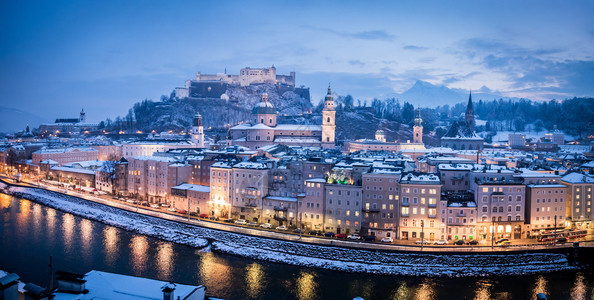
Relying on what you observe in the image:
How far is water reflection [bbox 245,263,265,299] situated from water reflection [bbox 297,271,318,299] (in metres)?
1.78

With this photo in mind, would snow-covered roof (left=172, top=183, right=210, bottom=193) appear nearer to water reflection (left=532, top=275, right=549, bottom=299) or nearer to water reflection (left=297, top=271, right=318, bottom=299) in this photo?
water reflection (left=297, top=271, right=318, bottom=299)

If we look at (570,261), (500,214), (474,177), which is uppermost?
(474,177)

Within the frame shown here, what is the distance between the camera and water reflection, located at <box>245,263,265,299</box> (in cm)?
2058

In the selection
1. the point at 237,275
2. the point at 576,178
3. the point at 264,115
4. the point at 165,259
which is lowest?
the point at 237,275

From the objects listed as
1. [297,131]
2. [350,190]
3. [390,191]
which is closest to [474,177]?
[390,191]

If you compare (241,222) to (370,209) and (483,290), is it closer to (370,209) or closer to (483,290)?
(370,209)

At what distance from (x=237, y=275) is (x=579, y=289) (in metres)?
16.3

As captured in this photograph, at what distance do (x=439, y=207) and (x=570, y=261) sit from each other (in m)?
7.25

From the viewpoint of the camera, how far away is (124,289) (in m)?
13.1

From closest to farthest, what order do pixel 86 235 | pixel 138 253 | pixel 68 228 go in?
pixel 138 253, pixel 86 235, pixel 68 228

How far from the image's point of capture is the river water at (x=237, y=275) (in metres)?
20.8

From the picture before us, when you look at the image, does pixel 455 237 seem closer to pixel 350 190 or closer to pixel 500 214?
pixel 500 214

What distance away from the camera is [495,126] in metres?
109

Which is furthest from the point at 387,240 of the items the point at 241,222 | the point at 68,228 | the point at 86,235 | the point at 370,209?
the point at 68,228
